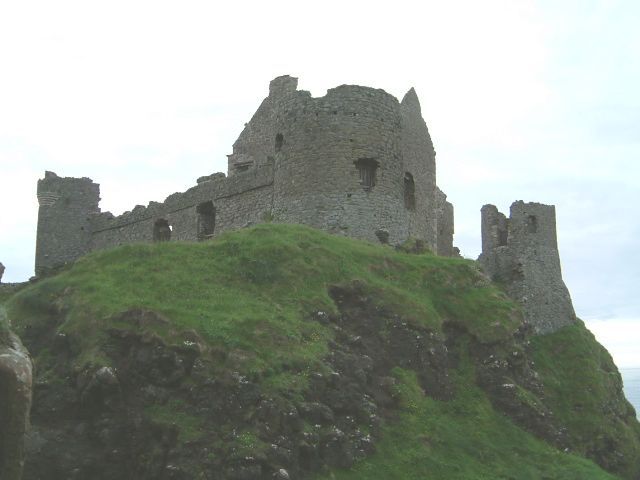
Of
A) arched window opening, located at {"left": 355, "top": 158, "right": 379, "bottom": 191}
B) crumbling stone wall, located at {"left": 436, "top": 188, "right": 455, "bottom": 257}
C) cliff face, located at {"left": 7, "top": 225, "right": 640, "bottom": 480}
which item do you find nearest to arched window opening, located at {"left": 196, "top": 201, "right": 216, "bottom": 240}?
arched window opening, located at {"left": 355, "top": 158, "right": 379, "bottom": 191}

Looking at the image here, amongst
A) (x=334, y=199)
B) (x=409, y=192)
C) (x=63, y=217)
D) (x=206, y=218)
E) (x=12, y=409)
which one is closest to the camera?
(x=12, y=409)

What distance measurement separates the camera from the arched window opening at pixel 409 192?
35.2 m

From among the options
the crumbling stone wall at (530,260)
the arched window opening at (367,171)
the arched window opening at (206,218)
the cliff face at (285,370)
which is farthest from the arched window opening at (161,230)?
the crumbling stone wall at (530,260)

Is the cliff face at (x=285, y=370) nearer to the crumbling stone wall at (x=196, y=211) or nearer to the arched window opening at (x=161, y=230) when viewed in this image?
the crumbling stone wall at (x=196, y=211)

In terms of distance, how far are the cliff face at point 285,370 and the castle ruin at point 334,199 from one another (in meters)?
Answer: 4.42

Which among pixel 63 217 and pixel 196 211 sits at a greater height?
pixel 63 217

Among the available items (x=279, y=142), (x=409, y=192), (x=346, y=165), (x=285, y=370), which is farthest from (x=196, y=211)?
(x=285, y=370)

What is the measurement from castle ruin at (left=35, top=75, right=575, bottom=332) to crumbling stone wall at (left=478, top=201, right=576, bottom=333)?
2.2 inches

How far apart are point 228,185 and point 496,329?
17.4 m

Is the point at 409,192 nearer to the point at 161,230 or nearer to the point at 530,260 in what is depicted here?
the point at 530,260

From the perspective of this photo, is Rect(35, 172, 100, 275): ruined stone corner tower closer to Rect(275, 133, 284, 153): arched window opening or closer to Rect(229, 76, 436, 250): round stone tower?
Rect(229, 76, 436, 250): round stone tower

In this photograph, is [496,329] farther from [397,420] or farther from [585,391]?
[585,391]

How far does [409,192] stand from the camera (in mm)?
35438

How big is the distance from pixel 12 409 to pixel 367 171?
85.5ft
